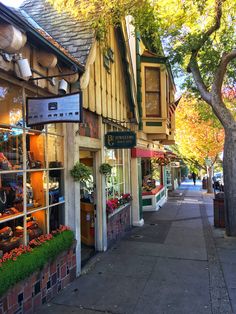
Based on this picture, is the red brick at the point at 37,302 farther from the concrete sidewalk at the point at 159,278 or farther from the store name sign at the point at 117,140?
the store name sign at the point at 117,140

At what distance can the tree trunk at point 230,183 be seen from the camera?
28.4ft

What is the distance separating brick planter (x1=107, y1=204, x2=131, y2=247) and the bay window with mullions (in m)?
2.64

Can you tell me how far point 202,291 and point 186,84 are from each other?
8488 millimetres

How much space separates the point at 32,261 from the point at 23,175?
1261 millimetres

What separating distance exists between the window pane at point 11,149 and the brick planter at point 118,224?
385 cm

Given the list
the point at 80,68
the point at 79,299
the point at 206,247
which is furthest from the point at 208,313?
the point at 80,68

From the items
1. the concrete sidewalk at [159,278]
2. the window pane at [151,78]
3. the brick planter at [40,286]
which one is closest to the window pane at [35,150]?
the brick planter at [40,286]

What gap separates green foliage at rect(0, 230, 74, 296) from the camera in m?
3.70

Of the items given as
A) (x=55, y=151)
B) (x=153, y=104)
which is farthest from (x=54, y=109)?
(x=153, y=104)

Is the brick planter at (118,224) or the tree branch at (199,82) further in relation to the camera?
the tree branch at (199,82)

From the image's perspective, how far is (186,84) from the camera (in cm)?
1171

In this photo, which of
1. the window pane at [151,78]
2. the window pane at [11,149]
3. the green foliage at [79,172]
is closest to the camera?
the window pane at [11,149]

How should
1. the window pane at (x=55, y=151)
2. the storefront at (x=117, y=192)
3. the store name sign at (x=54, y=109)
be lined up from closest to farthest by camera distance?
the store name sign at (x=54, y=109) < the window pane at (x=55, y=151) < the storefront at (x=117, y=192)

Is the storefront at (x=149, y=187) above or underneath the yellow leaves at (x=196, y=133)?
underneath
